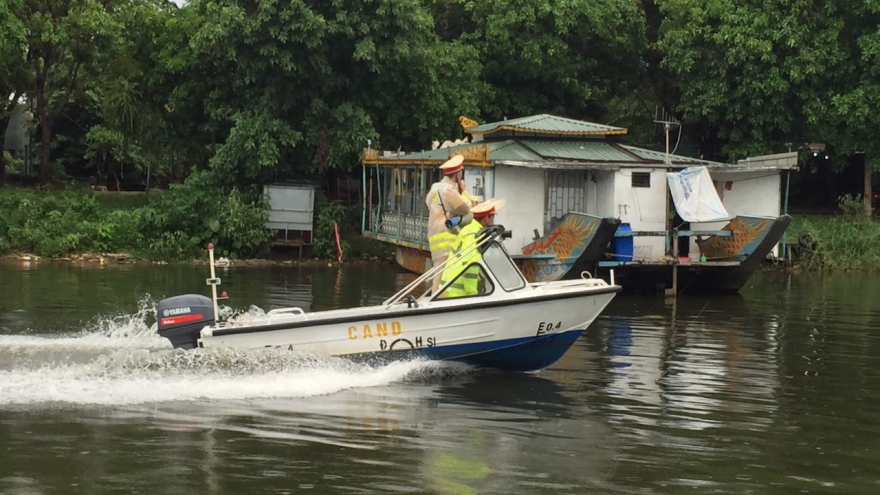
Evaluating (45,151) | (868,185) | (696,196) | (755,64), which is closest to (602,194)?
(696,196)

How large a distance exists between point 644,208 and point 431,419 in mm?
14425

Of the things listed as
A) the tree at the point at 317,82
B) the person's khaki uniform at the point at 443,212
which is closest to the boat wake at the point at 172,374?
the person's khaki uniform at the point at 443,212

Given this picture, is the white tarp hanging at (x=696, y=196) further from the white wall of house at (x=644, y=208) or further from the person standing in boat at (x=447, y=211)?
the person standing in boat at (x=447, y=211)

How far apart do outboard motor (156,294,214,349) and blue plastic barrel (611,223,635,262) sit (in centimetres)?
1225

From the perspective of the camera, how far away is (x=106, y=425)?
9.21 meters

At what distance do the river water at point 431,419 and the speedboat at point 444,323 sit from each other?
0.71ft

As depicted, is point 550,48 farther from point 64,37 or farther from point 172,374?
point 172,374

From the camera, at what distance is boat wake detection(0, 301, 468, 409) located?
33.2 ft

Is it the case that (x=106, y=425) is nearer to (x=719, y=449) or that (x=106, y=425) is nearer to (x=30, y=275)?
(x=719, y=449)

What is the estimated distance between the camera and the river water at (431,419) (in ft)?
26.2

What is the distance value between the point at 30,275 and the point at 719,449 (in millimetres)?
18320

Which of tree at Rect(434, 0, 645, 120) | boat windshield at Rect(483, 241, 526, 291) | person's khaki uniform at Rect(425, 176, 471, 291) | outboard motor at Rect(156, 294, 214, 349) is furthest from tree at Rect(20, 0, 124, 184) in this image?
boat windshield at Rect(483, 241, 526, 291)

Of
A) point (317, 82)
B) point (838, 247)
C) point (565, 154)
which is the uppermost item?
point (317, 82)

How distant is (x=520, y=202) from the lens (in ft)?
75.4
